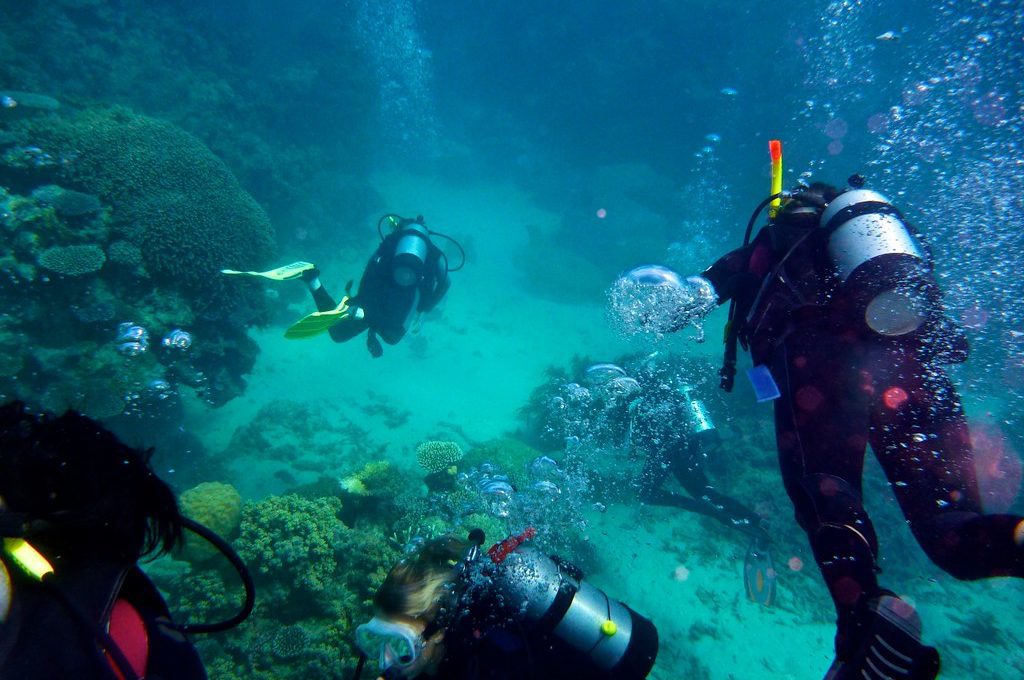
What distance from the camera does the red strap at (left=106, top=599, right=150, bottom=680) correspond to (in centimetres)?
126

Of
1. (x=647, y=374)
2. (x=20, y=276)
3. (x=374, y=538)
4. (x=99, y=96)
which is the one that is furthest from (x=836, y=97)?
(x=99, y=96)

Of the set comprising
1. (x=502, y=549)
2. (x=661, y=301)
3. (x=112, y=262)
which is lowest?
(x=112, y=262)

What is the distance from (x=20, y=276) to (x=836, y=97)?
81.5 feet

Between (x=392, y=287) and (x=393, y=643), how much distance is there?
637cm

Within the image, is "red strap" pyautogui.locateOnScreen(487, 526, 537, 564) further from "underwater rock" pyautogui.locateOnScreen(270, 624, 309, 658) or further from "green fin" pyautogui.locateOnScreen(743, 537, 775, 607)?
"green fin" pyautogui.locateOnScreen(743, 537, 775, 607)

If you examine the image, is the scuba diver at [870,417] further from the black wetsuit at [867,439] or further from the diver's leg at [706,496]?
the diver's leg at [706,496]

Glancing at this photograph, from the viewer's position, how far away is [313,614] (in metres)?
4.69

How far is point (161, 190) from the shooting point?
29.4 feet

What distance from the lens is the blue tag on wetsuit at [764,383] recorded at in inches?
110

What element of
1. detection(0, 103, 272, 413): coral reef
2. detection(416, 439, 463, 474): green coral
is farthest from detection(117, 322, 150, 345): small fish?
detection(416, 439, 463, 474): green coral

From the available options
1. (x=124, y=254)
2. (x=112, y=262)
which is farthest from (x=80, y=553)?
(x=112, y=262)

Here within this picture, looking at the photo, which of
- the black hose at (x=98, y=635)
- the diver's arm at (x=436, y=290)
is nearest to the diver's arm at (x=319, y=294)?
the diver's arm at (x=436, y=290)

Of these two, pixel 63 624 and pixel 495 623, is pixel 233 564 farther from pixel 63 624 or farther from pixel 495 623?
pixel 495 623

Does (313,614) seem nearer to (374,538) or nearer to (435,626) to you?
(374,538)
